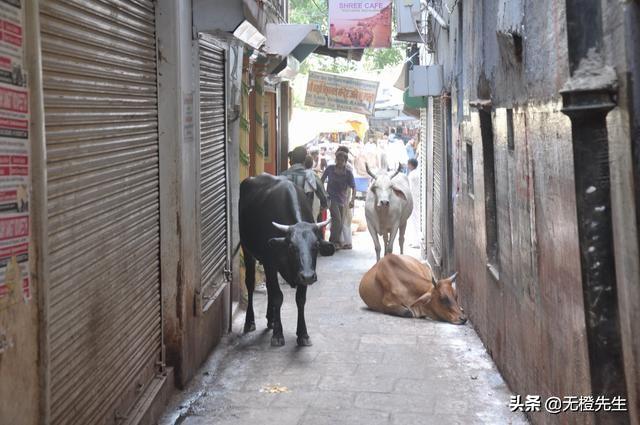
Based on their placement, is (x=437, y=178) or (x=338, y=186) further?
(x=338, y=186)

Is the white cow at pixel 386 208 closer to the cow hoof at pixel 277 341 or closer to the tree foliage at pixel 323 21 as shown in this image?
the cow hoof at pixel 277 341

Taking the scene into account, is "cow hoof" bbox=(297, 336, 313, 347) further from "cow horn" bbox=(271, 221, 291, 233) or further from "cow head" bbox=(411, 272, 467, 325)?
"cow head" bbox=(411, 272, 467, 325)

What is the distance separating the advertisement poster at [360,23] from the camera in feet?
57.3

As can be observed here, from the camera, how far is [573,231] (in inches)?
186

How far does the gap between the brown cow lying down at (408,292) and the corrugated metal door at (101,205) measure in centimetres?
442

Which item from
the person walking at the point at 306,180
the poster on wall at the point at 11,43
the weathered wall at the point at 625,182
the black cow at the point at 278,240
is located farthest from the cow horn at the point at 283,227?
the poster on wall at the point at 11,43

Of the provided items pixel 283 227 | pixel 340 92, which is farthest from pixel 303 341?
pixel 340 92

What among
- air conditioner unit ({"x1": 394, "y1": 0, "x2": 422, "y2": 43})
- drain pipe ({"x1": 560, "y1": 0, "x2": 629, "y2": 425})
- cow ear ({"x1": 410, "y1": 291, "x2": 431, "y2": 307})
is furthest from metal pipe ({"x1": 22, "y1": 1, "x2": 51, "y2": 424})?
air conditioner unit ({"x1": 394, "y1": 0, "x2": 422, "y2": 43})

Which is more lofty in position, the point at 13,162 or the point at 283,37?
the point at 283,37

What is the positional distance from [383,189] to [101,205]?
10.1 metres

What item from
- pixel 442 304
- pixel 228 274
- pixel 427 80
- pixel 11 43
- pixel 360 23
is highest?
pixel 360 23

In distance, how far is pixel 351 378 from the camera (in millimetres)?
8188

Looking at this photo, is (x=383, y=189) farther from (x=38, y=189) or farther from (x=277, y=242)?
(x=38, y=189)

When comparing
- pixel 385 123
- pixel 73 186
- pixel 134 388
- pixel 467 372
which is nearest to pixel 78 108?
pixel 73 186
